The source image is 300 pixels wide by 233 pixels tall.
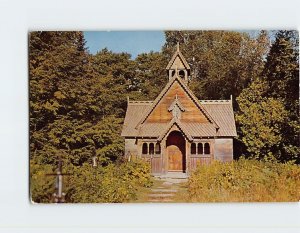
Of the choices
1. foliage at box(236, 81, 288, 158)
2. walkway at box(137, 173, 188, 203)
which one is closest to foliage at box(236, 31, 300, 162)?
foliage at box(236, 81, 288, 158)

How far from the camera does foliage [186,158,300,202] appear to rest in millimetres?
3797

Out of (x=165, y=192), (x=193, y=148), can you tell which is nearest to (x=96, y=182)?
(x=165, y=192)

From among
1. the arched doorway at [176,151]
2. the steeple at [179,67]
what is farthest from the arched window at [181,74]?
the arched doorway at [176,151]

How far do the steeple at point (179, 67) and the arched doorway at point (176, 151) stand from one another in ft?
1.35

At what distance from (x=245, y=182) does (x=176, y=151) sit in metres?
0.55

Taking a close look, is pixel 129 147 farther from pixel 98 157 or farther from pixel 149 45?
pixel 149 45

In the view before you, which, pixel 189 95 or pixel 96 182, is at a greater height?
pixel 189 95

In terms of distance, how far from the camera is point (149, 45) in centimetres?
378

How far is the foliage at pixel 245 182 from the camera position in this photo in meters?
3.80

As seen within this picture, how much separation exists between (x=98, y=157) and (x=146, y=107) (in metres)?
0.51

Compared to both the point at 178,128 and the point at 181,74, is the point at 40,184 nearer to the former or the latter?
the point at 178,128

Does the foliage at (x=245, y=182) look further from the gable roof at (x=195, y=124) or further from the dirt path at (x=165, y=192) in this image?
the gable roof at (x=195, y=124)

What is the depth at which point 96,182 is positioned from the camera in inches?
151
